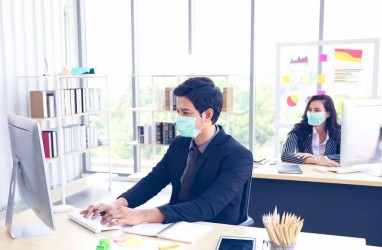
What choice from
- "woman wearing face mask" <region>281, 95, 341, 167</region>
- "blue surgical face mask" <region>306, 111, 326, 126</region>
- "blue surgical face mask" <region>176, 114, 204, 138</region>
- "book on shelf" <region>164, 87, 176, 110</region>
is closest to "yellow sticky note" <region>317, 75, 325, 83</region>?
"woman wearing face mask" <region>281, 95, 341, 167</region>

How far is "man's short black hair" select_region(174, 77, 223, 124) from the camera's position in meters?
1.95

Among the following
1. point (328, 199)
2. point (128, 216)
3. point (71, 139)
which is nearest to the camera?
point (128, 216)

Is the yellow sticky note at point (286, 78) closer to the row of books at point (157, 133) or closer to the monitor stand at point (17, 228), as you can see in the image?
the row of books at point (157, 133)

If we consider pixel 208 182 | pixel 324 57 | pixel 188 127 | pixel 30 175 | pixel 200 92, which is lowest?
pixel 208 182

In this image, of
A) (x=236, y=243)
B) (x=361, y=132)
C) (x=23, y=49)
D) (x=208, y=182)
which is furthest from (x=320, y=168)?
(x=23, y=49)

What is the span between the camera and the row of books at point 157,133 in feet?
14.9

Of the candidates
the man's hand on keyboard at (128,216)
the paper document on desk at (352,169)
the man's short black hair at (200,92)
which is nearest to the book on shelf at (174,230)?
the man's hand on keyboard at (128,216)

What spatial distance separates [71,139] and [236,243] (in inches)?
134

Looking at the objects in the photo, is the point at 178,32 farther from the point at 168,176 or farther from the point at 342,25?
the point at 168,176

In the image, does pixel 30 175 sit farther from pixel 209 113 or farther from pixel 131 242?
pixel 209 113

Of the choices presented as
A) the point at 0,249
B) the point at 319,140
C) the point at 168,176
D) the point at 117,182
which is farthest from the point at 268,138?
the point at 0,249

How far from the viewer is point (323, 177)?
2.53 metres

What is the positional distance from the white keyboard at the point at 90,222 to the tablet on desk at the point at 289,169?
55.9 inches

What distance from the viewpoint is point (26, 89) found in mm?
4402
